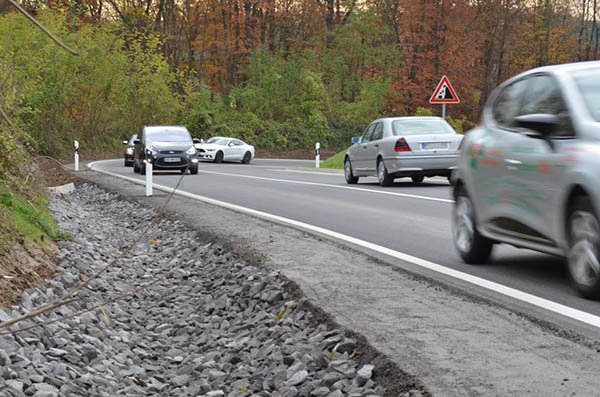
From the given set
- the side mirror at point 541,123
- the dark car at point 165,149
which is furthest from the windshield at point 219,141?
the side mirror at point 541,123

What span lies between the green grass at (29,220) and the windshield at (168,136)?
18250 mm

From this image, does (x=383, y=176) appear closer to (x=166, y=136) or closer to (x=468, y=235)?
(x=468, y=235)

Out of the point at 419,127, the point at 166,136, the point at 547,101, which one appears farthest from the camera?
the point at 166,136

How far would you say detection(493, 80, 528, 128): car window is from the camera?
7.66 metres

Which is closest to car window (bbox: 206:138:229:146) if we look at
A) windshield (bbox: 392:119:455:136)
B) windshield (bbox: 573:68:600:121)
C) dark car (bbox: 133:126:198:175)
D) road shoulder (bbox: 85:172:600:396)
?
dark car (bbox: 133:126:198:175)

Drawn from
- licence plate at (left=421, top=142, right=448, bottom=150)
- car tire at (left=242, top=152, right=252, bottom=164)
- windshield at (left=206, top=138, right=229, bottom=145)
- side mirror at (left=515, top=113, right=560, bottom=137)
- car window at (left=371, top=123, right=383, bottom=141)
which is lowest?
car tire at (left=242, top=152, right=252, bottom=164)

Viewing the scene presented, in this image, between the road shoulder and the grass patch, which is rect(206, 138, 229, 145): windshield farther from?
the road shoulder

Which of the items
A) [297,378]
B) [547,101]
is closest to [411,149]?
[547,101]

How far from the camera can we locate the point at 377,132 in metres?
21.5

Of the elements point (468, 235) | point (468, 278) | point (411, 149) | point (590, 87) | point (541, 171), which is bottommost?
point (468, 278)

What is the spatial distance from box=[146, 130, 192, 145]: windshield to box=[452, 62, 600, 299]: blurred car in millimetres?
23329

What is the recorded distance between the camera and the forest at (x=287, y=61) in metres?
51.6

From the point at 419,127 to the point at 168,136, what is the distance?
42.2 ft

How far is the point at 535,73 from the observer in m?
7.51
